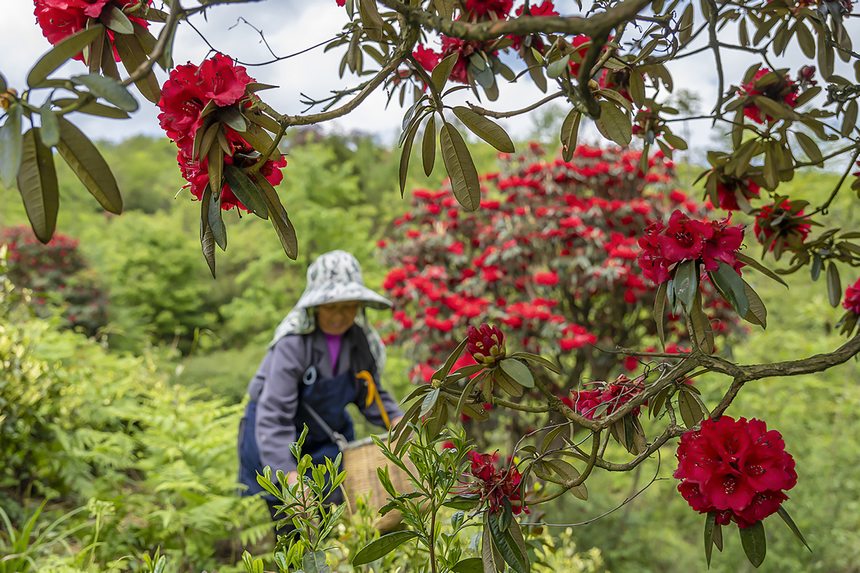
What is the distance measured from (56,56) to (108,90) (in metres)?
0.06

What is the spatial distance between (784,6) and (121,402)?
326 centimetres

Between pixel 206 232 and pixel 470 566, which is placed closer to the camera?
pixel 206 232

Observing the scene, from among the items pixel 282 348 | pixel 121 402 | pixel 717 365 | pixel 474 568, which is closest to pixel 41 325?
pixel 121 402

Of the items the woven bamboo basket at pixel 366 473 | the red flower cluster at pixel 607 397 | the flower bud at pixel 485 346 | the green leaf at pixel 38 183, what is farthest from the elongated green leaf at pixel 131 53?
the woven bamboo basket at pixel 366 473

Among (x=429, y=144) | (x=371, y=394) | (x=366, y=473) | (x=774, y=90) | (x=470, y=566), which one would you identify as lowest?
(x=366, y=473)

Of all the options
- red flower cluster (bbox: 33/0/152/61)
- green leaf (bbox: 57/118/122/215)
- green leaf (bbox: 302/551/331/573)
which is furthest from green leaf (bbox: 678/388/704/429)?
red flower cluster (bbox: 33/0/152/61)

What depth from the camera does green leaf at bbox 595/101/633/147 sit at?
35.9 inches

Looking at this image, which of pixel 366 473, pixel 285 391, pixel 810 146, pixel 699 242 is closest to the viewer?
pixel 699 242

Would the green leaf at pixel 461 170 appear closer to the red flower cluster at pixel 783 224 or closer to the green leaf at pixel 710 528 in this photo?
the green leaf at pixel 710 528

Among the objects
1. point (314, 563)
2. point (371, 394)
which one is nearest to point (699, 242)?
point (314, 563)

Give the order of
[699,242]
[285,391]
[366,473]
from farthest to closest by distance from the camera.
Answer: [285,391] → [366,473] → [699,242]

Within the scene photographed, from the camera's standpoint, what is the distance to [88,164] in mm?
571

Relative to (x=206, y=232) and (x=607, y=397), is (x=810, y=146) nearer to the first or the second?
(x=607, y=397)

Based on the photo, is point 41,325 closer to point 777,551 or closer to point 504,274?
point 504,274
